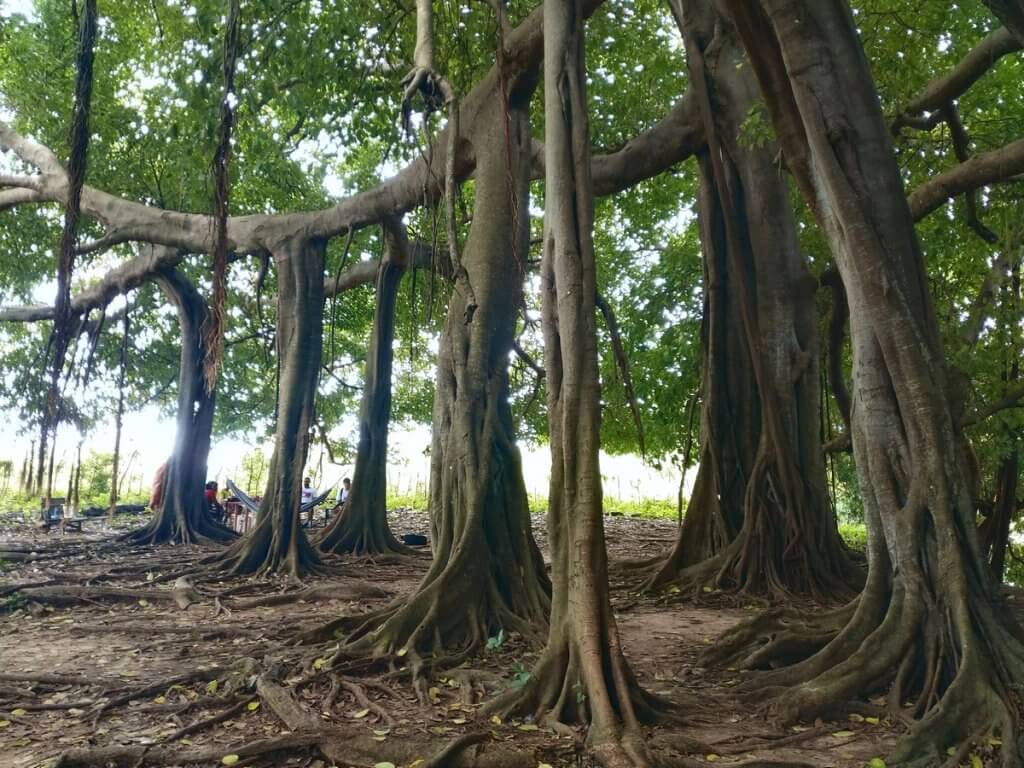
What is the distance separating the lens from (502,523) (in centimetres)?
478

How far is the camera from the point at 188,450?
10.3 m

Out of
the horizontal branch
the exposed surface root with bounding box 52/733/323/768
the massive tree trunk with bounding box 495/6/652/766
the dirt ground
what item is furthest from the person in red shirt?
the horizontal branch

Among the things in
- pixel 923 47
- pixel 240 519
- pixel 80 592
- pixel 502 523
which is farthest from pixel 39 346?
pixel 923 47

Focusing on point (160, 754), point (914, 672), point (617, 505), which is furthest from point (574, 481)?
point (617, 505)

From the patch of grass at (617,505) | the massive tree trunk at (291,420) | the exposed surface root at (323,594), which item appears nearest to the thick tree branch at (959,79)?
the massive tree trunk at (291,420)

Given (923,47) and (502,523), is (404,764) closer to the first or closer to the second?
(502,523)

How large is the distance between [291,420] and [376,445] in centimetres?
180

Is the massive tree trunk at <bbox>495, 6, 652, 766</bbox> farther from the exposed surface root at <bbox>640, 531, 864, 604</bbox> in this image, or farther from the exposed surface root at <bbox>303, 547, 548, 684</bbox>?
the exposed surface root at <bbox>640, 531, 864, 604</bbox>

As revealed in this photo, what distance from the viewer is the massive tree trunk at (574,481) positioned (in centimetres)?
298

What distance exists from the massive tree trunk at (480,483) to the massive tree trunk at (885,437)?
4.76 ft

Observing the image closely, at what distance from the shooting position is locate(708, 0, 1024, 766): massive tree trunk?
3.13 meters

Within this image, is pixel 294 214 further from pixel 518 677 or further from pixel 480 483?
pixel 518 677

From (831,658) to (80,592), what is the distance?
5479mm

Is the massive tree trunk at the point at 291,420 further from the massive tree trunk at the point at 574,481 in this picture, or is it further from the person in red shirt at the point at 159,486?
the person in red shirt at the point at 159,486
